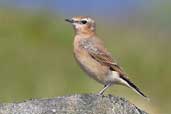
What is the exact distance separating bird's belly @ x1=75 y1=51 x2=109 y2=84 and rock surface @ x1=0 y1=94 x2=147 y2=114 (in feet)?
5.98

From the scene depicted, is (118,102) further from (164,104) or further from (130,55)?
(130,55)

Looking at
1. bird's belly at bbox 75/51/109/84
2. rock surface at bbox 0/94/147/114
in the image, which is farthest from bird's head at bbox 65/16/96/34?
rock surface at bbox 0/94/147/114

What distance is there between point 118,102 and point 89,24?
282cm

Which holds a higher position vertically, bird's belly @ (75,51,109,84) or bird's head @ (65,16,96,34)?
bird's head @ (65,16,96,34)

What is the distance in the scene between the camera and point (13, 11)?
809 inches

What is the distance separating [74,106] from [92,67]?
2294 mm

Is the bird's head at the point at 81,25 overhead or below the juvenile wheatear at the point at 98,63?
overhead

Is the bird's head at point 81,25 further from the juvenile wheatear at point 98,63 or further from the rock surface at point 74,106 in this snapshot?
the rock surface at point 74,106

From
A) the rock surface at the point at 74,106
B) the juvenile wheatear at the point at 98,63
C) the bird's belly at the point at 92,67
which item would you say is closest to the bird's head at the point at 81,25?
the juvenile wheatear at the point at 98,63

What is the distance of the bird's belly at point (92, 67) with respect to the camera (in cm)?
1186

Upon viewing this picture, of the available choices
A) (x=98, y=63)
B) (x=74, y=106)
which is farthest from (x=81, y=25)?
(x=74, y=106)

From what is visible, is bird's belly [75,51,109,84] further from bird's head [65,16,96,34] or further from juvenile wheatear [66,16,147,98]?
bird's head [65,16,96,34]

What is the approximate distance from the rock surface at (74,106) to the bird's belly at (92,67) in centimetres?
182

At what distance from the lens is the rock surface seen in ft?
31.1
